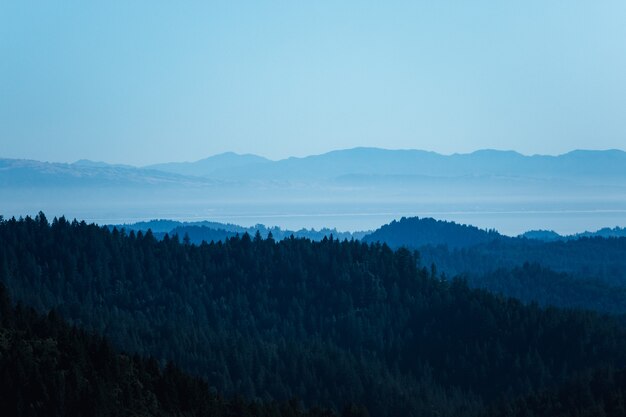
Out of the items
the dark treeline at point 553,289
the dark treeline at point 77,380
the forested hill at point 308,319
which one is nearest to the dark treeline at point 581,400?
the forested hill at point 308,319

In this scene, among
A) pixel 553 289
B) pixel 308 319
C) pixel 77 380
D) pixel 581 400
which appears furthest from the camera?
pixel 553 289

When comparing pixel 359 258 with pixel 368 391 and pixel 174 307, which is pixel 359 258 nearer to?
pixel 174 307

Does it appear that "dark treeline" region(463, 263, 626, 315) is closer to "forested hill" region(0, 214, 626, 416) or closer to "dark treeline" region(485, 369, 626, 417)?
"forested hill" region(0, 214, 626, 416)

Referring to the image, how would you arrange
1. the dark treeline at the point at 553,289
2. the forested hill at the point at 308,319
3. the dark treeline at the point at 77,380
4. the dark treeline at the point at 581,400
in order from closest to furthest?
1. the dark treeline at the point at 77,380
2. the dark treeline at the point at 581,400
3. the forested hill at the point at 308,319
4. the dark treeline at the point at 553,289

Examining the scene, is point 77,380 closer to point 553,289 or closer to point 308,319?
point 308,319

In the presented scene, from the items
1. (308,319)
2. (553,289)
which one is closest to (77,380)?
(308,319)

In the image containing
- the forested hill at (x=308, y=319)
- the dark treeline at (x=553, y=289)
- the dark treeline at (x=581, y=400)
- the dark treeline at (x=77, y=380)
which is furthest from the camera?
the dark treeline at (x=553, y=289)

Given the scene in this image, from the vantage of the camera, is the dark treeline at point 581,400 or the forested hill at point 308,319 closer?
the dark treeline at point 581,400

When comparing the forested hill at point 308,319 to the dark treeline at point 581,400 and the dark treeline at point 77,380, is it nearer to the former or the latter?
the dark treeline at point 581,400
